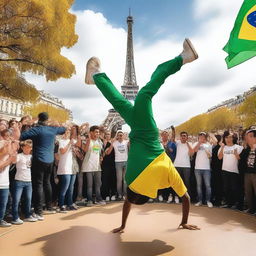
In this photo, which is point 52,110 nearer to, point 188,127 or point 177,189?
point 188,127

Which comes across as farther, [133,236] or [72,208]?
[72,208]

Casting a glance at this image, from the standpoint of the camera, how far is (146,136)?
3551 mm

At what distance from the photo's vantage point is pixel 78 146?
262 inches

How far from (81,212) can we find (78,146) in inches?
65.7

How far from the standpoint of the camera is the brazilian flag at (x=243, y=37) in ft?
18.9

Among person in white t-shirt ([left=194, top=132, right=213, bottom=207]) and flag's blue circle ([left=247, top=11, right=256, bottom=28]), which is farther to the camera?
person in white t-shirt ([left=194, top=132, right=213, bottom=207])

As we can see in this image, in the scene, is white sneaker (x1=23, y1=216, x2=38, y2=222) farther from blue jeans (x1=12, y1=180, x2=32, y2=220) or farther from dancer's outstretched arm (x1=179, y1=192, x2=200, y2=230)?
dancer's outstretched arm (x1=179, y1=192, x2=200, y2=230)

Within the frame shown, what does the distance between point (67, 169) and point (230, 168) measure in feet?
12.6

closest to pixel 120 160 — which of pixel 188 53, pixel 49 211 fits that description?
pixel 49 211

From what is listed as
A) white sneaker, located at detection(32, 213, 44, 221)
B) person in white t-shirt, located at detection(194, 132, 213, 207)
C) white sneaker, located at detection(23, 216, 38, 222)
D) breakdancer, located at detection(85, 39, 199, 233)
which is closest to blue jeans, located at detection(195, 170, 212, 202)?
person in white t-shirt, located at detection(194, 132, 213, 207)

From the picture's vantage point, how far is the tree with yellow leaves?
1046 centimetres

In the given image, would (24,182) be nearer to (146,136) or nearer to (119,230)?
(119,230)

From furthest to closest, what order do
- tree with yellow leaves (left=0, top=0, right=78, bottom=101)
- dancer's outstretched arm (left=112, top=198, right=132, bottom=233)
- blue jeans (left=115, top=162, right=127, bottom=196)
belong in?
tree with yellow leaves (left=0, top=0, right=78, bottom=101) < blue jeans (left=115, top=162, right=127, bottom=196) < dancer's outstretched arm (left=112, top=198, right=132, bottom=233)

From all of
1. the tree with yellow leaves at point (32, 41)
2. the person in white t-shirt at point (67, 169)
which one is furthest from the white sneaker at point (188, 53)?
the tree with yellow leaves at point (32, 41)
